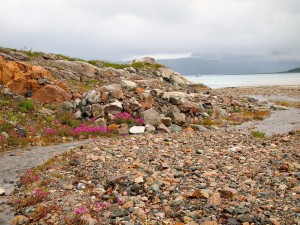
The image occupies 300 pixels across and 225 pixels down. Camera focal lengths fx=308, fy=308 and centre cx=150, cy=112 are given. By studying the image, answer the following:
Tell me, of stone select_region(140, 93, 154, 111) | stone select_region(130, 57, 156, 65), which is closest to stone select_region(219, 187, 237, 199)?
stone select_region(140, 93, 154, 111)

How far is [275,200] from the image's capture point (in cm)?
947

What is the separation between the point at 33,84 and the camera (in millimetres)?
28562

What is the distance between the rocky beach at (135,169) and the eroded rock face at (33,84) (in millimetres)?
108

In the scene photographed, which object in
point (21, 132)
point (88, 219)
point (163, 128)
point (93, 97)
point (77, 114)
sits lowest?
point (88, 219)

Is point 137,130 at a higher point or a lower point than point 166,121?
lower

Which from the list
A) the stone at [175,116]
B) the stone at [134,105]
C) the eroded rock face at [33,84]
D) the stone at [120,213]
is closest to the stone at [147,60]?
the eroded rock face at [33,84]

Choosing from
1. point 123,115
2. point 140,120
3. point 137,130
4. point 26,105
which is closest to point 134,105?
point 123,115

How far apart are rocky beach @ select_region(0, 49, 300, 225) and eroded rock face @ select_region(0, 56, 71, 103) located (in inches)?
4.2

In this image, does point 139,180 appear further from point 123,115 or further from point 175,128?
point 123,115

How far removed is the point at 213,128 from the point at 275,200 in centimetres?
1615

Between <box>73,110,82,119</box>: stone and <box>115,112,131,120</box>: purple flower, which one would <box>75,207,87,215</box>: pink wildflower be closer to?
<box>115,112,131,120</box>: purple flower

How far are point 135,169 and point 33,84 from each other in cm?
1918

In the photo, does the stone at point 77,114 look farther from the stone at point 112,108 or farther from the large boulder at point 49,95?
the large boulder at point 49,95

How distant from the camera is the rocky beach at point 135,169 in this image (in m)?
9.39
